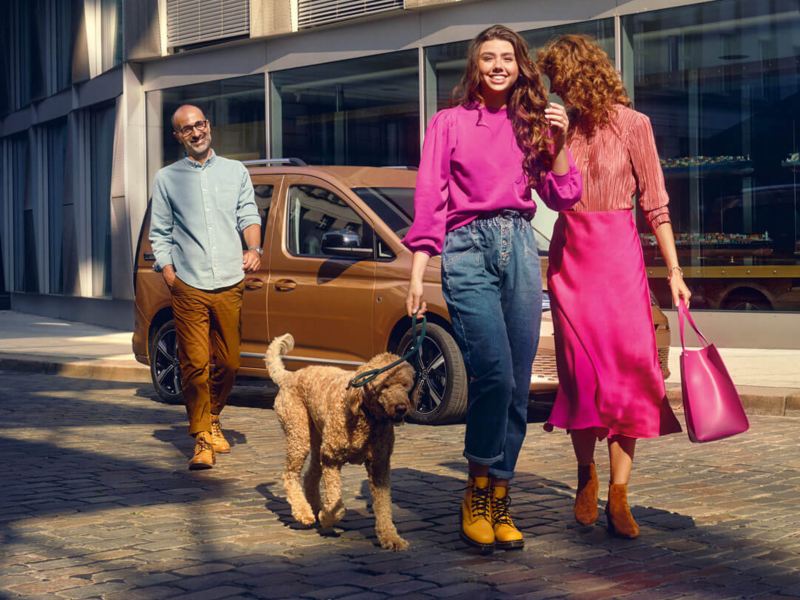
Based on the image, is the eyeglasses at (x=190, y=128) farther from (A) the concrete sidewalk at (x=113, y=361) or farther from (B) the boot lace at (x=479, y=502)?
(A) the concrete sidewalk at (x=113, y=361)

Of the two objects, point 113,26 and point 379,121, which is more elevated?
point 113,26

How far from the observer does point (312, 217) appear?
1051 cm

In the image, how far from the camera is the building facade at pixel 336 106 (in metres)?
14.3

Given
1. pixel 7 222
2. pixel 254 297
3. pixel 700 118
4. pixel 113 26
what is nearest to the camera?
pixel 254 297

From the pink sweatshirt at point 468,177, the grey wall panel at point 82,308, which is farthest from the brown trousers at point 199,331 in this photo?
the grey wall panel at point 82,308

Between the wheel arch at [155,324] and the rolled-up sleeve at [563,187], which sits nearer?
the rolled-up sleeve at [563,187]

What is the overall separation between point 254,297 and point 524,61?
5.71 meters

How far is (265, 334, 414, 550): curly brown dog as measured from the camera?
5164 millimetres

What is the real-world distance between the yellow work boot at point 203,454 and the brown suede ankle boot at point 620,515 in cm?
275

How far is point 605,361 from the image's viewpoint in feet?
18.9

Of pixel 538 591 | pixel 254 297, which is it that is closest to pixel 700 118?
pixel 254 297

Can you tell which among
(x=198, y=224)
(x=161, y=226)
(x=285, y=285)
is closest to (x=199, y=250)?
(x=198, y=224)

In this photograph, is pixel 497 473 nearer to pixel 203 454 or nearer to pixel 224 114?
pixel 203 454

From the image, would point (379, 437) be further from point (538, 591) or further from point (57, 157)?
point (57, 157)
